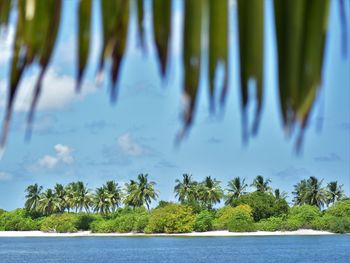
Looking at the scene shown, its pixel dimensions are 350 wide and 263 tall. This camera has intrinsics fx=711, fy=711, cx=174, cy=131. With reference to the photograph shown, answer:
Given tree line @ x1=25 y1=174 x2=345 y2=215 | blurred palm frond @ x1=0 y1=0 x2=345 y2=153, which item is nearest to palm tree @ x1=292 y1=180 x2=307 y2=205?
tree line @ x1=25 y1=174 x2=345 y2=215

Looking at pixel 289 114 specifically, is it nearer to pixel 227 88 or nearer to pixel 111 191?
pixel 227 88

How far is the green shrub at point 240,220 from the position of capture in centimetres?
8088

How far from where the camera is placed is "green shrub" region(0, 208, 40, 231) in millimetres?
105369

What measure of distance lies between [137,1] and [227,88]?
0.17 m

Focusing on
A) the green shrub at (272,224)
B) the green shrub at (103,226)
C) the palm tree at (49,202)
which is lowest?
the green shrub at (272,224)

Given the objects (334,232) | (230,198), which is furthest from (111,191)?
(334,232)

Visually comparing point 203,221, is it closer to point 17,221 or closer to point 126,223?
point 126,223

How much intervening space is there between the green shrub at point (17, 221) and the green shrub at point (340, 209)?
140ft

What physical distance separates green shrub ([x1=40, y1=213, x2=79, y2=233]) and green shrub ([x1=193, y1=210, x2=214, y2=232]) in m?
19.7

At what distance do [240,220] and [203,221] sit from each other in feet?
16.7

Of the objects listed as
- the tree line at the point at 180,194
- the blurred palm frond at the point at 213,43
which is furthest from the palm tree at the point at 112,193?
the blurred palm frond at the point at 213,43

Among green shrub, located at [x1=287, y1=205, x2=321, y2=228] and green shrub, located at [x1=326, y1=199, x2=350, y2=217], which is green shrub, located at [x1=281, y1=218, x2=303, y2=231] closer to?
green shrub, located at [x1=287, y1=205, x2=321, y2=228]

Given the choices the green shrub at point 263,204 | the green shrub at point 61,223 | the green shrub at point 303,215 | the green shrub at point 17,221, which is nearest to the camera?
the green shrub at point 263,204

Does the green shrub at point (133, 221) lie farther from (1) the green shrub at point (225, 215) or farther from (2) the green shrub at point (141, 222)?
(1) the green shrub at point (225, 215)
